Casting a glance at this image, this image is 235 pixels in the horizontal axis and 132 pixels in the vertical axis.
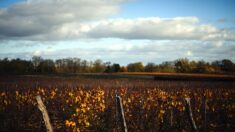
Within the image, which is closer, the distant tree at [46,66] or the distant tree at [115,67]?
the distant tree at [46,66]

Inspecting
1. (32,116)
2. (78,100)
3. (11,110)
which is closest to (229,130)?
(78,100)

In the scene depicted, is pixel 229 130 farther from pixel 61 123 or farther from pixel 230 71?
pixel 230 71

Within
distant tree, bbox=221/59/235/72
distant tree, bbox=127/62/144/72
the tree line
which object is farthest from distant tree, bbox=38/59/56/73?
distant tree, bbox=221/59/235/72

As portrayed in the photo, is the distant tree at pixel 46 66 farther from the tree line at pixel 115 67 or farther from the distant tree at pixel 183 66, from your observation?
the distant tree at pixel 183 66

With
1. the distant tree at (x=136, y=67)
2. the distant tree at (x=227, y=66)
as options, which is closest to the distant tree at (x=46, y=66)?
the distant tree at (x=136, y=67)

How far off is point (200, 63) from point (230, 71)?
7317 mm

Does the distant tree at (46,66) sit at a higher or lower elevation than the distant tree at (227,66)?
higher

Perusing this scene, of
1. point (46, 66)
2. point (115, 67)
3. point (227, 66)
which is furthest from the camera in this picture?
point (115, 67)

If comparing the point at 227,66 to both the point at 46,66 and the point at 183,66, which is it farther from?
the point at 46,66

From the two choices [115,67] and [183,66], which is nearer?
[183,66]

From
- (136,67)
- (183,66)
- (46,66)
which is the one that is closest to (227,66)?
(183,66)

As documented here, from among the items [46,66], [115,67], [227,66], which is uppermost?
[46,66]

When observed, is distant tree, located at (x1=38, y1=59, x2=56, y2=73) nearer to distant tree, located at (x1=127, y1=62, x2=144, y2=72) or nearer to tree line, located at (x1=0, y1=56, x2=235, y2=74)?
tree line, located at (x1=0, y1=56, x2=235, y2=74)

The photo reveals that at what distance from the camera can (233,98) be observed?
631 inches
